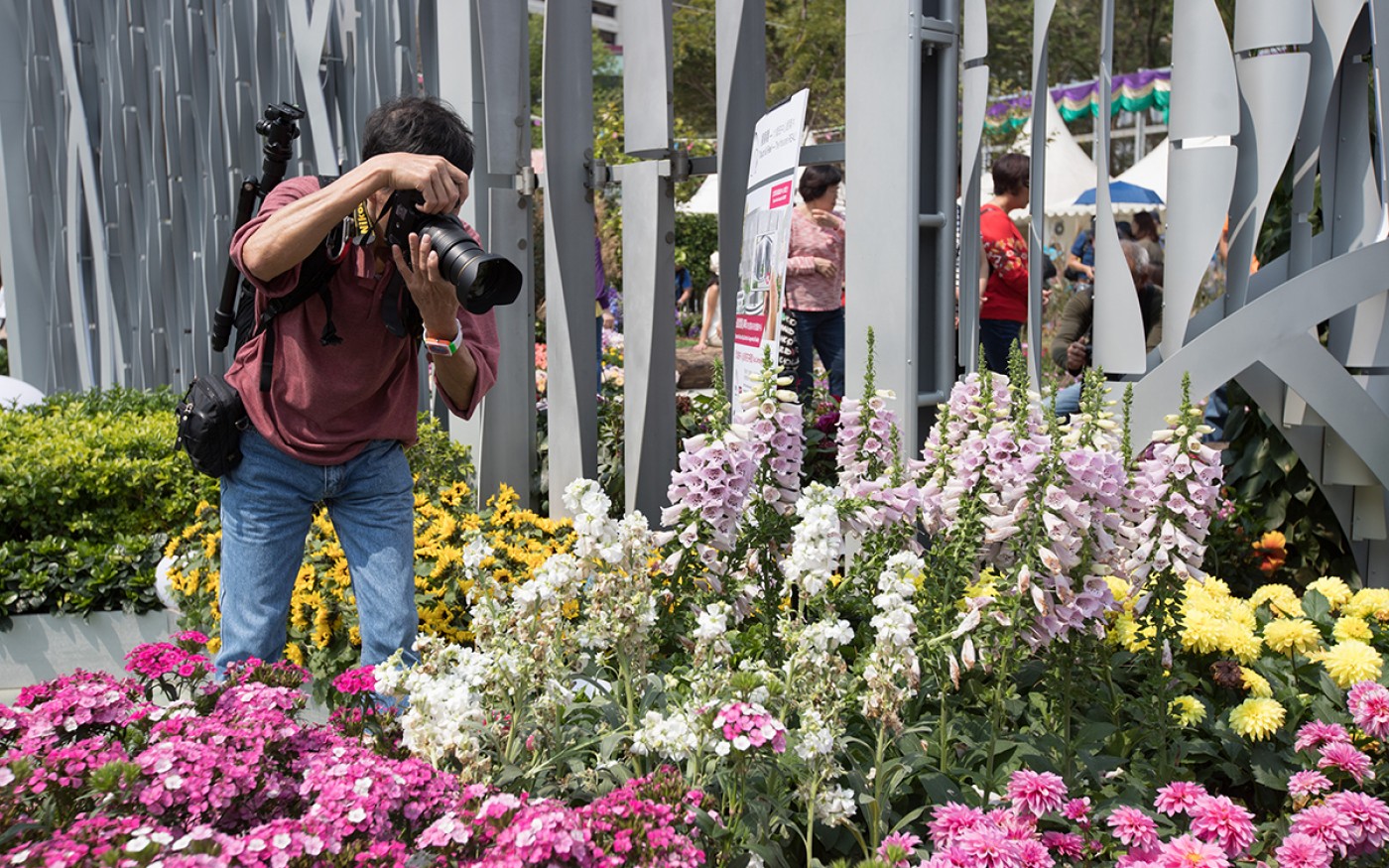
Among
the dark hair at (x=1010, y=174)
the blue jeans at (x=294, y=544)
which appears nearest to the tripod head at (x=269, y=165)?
the blue jeans at (x=294, y=544)

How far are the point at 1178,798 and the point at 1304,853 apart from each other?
0.67ft

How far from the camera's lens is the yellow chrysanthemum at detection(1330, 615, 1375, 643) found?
283 cm

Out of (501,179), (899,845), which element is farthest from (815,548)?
(501,179)

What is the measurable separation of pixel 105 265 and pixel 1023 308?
223 inches

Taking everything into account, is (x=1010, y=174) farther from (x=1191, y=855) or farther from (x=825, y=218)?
(x=1191, y=855)

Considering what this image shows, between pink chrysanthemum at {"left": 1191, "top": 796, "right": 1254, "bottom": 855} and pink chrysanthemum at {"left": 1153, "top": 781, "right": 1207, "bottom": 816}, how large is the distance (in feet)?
0.14

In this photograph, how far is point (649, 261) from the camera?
433 cm

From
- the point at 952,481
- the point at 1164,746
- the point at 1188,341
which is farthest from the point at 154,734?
the point at 1188,341

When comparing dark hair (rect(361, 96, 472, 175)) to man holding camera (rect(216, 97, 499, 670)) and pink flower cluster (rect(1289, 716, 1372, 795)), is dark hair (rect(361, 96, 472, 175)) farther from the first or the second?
pink flower cluster (rect(1289, 716, 1372, 795))

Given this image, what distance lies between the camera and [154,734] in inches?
72.9

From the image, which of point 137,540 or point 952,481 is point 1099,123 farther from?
point 137,540

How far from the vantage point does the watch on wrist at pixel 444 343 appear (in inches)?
106

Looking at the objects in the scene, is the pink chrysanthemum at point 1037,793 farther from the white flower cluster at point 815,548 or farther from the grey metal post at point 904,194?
the grey metal post at point 904,194

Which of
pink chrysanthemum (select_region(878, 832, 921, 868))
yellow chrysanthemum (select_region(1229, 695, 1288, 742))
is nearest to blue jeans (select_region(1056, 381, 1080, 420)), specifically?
yellow chrysanthemum (select_region(1229, 695, 1288, 742))
